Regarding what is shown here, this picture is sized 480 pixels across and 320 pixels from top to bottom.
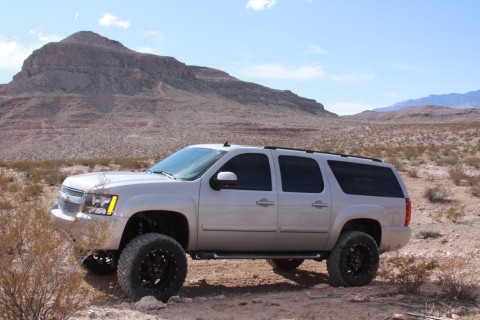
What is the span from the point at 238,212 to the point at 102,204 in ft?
5.35

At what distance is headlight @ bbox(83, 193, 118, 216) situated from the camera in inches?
253

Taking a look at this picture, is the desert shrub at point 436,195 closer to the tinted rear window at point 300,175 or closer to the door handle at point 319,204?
the tinted rear window at point 300,175

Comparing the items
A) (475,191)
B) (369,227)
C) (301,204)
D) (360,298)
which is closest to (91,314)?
(360,298)

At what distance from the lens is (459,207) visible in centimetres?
1560

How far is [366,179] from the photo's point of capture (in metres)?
8.53

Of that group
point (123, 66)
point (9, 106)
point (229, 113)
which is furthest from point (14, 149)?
point (123, 66)

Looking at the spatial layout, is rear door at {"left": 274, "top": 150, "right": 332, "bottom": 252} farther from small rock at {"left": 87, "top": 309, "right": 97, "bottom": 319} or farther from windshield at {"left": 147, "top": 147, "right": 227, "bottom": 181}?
small rock at {"left": 87, "top": 309, "right": 97, "bottom": 319}

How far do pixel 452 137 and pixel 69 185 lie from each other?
49.4 metres

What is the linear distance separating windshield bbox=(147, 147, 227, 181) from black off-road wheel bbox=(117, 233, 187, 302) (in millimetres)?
943

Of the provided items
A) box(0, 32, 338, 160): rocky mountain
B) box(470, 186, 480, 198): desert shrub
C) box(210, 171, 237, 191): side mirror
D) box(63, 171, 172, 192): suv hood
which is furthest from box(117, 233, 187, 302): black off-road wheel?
box(0, 32, 338, 160): rocky mountain

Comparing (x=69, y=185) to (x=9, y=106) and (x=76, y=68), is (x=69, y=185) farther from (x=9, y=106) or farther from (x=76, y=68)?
(x=76, y=68)

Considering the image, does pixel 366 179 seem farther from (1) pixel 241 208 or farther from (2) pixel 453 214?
(2) pixel 453 214

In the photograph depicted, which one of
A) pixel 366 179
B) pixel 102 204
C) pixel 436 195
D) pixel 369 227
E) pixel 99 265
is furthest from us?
pixel 436 195

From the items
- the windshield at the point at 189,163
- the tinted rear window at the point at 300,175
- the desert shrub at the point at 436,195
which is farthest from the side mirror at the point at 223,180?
the desert shrub at the point at 436,195
